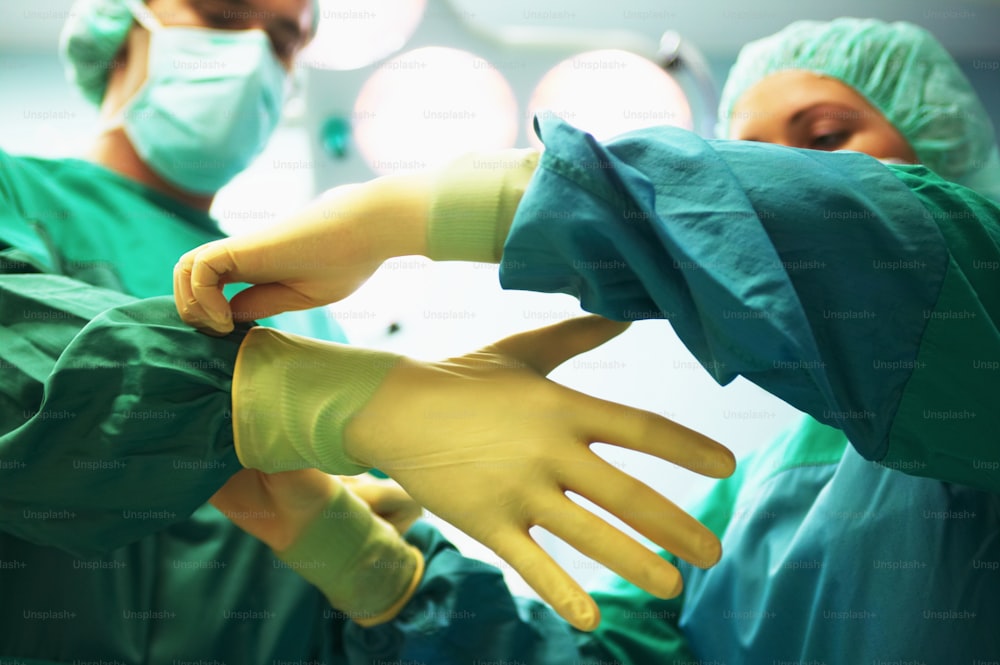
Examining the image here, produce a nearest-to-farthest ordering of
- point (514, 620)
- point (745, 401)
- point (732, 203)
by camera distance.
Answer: point (732, 203) → point (514, 620) → point (745, 401)

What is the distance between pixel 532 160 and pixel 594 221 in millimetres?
128

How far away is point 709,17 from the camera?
3.45 meters

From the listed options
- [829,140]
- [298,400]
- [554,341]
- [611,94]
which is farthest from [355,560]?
[611,94]

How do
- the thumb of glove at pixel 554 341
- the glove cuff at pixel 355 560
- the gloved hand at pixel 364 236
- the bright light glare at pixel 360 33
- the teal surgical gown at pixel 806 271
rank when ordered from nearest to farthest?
the teal surgical gown at pixel 806 271 < the gloved hand at pixel 364 236 < the thumb of glove at pixel 554 341 < the glove cuff at pixel 355 560 < the bright light glare at pixel 360 33

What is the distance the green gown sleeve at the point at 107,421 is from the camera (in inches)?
32.6

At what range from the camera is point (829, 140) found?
1534mm

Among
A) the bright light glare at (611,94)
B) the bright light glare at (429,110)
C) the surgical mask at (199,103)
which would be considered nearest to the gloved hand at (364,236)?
the surgical mask at (199,103)

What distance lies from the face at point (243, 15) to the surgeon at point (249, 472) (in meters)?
0.61

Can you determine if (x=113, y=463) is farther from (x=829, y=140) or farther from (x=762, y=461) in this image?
(x=829, y=140)

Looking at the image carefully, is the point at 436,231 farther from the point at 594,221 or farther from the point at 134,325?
the point at 134,325

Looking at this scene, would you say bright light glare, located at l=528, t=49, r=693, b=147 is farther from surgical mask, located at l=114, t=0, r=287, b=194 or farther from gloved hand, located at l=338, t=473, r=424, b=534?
gloved hand, located at l=338, t=473, r=424, b=534

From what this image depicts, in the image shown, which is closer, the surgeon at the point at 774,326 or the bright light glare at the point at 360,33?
the surgeon at the point at 774,326

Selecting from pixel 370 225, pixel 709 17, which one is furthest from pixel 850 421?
pixel 709 17

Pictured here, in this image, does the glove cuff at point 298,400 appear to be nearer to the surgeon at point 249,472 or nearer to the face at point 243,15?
the surgeon at point 249,472
